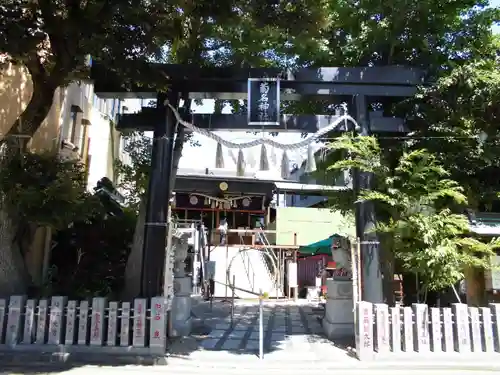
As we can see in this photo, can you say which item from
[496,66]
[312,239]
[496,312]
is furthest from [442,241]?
[312,239]

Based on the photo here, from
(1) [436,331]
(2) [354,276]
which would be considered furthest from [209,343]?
(1) [436,331]

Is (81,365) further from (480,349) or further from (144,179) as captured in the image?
(480,349)

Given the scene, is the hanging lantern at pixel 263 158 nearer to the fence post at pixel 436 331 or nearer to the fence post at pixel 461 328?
the fence post at pixel 436 331

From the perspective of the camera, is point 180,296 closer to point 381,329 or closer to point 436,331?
point 381,329

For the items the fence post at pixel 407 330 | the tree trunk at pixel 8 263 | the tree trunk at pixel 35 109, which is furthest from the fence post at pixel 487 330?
the tree trunk at pixel 35 109

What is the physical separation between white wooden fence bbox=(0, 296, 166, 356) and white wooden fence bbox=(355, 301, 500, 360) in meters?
4.25

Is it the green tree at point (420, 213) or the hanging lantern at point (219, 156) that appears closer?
the green tree at point (420, 213)

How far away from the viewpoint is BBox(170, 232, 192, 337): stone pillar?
11.0m

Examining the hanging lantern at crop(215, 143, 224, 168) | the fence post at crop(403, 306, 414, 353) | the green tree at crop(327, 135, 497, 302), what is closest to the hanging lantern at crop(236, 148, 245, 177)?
the hanging lantern at crop(215, 143, 224, 168)

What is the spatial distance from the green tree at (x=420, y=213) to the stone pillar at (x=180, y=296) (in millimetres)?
4771

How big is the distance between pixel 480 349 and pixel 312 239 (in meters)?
18.7

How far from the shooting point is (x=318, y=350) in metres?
9.66

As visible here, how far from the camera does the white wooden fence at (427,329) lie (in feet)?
29.3

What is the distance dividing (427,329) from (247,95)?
260 inches
